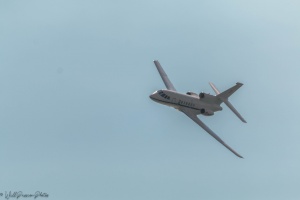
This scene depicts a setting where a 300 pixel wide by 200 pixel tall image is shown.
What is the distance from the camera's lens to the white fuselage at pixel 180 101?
12988 cm

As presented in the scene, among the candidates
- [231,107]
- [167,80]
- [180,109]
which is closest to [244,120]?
[231,107]

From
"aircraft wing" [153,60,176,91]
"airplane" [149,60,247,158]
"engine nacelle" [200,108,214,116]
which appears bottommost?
"engine nacelle" [200,108,214,116]

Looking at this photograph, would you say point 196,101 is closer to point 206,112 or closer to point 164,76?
point 206,112

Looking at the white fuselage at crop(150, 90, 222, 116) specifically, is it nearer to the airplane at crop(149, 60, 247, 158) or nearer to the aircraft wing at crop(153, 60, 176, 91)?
the airplane at crop(149, 60, 247, 158)

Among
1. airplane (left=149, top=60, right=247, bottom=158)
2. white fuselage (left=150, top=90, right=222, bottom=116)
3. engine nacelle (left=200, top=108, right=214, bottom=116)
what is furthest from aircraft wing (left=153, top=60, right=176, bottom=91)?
engine nacelle (left=200, top=108, right=214, bottom=116)

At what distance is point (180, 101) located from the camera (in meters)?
130

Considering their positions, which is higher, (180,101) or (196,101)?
(180,101)

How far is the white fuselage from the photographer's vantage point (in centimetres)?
12988

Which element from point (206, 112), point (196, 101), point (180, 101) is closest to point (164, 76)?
point (180, 101)

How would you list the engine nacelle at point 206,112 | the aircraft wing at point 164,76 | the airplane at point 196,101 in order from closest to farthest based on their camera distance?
the airplane at point 196,101
the engine nacelle at point 206,112
the aircraft wing at point 164,76

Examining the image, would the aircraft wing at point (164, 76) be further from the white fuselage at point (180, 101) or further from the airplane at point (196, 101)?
the white fuselage at point (180, 101)

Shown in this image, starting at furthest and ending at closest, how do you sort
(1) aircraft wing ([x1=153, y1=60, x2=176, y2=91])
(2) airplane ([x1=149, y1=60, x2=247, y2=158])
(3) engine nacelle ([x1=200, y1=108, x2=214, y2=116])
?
(1) aircraft wing ([x1=153, y1=60, x2=176, y2=91]), (3) engine nacelle ([x1=200, y1=108, x2=214, y2=116]), (2) airplane ([x1=149, y1=60, x2=247, y2=158])

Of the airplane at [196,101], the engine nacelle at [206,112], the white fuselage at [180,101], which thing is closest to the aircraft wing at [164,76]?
the airplane at [196,101]

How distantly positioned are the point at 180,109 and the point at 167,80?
1314cm
